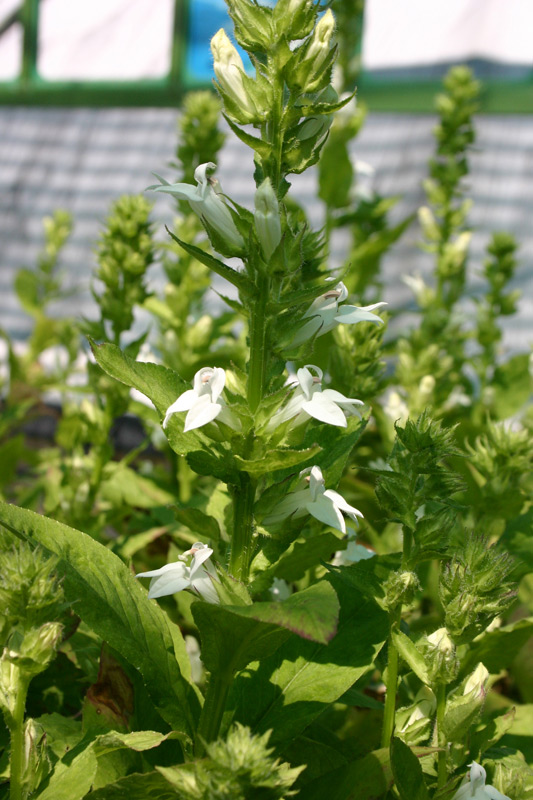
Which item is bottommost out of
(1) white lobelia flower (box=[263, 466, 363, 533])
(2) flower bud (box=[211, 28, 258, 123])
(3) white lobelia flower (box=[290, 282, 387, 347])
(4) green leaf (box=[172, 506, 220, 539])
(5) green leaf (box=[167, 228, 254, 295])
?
(4) green leaf (box=[172, 506, 220, 539])

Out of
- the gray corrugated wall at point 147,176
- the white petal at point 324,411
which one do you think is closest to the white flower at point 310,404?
the white petal at point 324,411

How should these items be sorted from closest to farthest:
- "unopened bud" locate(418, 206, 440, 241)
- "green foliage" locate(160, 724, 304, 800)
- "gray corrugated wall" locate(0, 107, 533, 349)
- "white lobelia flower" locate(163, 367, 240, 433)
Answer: "green foliage" locate(160, 724, 304, 800) → "white lobelia flower" locate(163, 367, 240, 433) → "unopened bud" locate(418, 206, 440, 241) → "gray corrugated wall" locate(0, 107, 533, 349)

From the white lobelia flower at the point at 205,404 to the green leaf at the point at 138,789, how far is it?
28 centimetres

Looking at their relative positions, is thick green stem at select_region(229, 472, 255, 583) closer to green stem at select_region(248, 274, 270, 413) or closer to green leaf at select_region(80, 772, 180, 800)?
green stem at select_region(248, 274, 270, 413)

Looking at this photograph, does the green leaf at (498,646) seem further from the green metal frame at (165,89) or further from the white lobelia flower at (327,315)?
the green metal frame at (165,89)

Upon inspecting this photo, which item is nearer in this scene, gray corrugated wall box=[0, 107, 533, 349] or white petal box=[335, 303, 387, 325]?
white petal box=[335, 303, 387, 325]

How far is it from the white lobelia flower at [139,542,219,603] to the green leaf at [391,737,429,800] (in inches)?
7.7

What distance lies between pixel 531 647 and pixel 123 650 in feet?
2.56

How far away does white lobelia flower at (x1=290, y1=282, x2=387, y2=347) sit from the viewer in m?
0.73

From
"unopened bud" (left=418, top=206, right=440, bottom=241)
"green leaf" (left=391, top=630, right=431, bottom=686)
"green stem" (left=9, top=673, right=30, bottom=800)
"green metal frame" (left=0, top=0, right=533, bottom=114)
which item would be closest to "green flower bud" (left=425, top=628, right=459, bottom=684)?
"green leaf" (left=391, top=630, right=431, bottom=686)

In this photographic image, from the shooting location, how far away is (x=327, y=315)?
2.47 ft

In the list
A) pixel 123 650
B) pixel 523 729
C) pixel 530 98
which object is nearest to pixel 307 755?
pixel 123 650

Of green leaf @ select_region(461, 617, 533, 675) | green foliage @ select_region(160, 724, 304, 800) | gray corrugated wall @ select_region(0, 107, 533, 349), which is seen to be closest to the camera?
green foliage @ select_region(160, 724, 304, 800)

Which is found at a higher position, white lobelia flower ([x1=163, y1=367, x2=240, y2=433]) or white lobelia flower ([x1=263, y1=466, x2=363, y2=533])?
white lobelia flower ([x1=163, y1=367, x2=240, y2=433])
